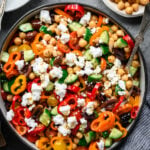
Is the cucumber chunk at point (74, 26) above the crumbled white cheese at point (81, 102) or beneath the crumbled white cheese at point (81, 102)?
above

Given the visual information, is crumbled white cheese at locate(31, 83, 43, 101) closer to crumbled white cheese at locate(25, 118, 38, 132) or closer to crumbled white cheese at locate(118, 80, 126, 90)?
crumbled white cheese at locate(25, 118, 38, 132)

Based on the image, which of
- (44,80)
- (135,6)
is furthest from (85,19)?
(44,80)

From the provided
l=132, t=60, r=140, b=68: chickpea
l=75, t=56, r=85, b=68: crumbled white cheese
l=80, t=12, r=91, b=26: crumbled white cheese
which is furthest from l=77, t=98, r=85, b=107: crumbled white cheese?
l=80, t=12, r=91, b=26: crumbled white cheese

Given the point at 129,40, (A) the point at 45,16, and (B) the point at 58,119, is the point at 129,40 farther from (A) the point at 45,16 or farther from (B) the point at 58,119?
(B) the point at 58,119

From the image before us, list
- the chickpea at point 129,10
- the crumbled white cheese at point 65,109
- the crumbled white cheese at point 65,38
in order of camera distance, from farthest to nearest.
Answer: the chickpea at point 129,10, the crumbled white cheese at point 65,38, the crumbled white cheese at point 65,109

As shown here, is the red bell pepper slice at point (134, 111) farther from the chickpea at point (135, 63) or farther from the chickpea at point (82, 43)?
the chickpea at point (82, 43)

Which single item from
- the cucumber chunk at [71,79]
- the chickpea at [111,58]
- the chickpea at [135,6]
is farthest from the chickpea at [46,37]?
the chickpea at [135,6]

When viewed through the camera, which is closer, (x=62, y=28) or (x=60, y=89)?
(x=60, y=89)

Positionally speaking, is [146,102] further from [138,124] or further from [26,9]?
[26,9]
